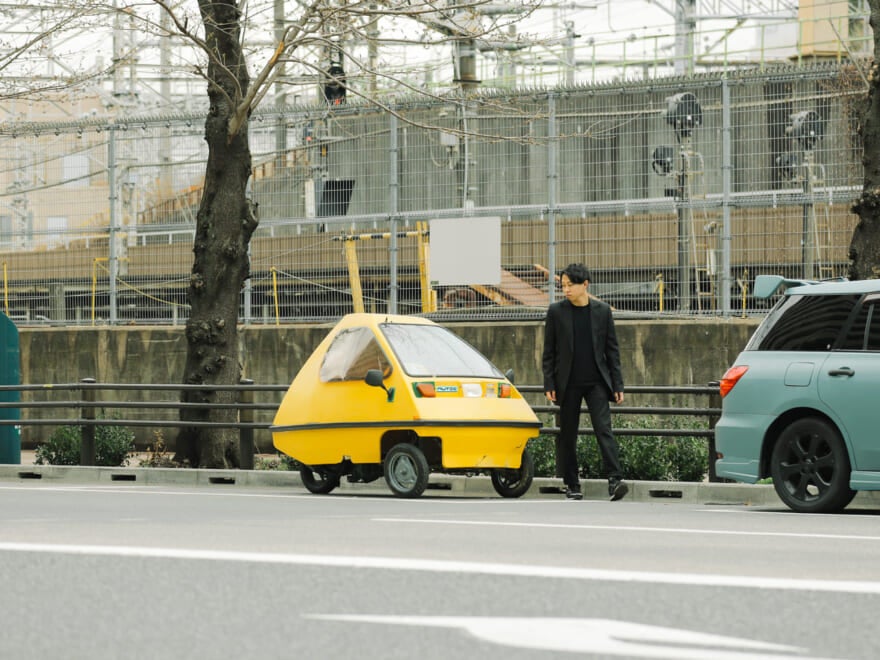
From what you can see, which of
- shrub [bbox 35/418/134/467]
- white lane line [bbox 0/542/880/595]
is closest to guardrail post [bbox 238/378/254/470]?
shrub [bbox 35/418/134/467]

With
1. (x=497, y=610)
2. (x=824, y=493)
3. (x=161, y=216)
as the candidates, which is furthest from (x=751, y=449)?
(x=161, y=216)

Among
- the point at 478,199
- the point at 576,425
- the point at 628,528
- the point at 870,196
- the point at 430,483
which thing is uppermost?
the point at 478,199

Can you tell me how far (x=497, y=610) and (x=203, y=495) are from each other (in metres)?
8.65

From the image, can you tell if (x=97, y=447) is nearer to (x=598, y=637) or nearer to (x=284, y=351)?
(x=284, y=351)

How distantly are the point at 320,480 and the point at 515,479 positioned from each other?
1795 millimetres

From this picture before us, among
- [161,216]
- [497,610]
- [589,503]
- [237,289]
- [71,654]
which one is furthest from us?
[161,216]

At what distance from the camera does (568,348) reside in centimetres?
1467

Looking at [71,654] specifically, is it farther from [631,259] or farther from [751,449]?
[631,259]

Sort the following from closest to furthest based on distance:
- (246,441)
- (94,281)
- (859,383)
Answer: (859,383) < (246,441) < (94,281)

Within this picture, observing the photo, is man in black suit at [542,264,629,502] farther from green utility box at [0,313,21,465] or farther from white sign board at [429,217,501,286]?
green utility box at [0,313,21,465]

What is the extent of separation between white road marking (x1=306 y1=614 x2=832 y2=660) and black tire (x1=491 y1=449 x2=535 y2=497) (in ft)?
27.9

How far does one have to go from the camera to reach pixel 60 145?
26172 mm

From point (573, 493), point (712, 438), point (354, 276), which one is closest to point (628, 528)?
point (573, 493)

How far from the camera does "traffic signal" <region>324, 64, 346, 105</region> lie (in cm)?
1933
